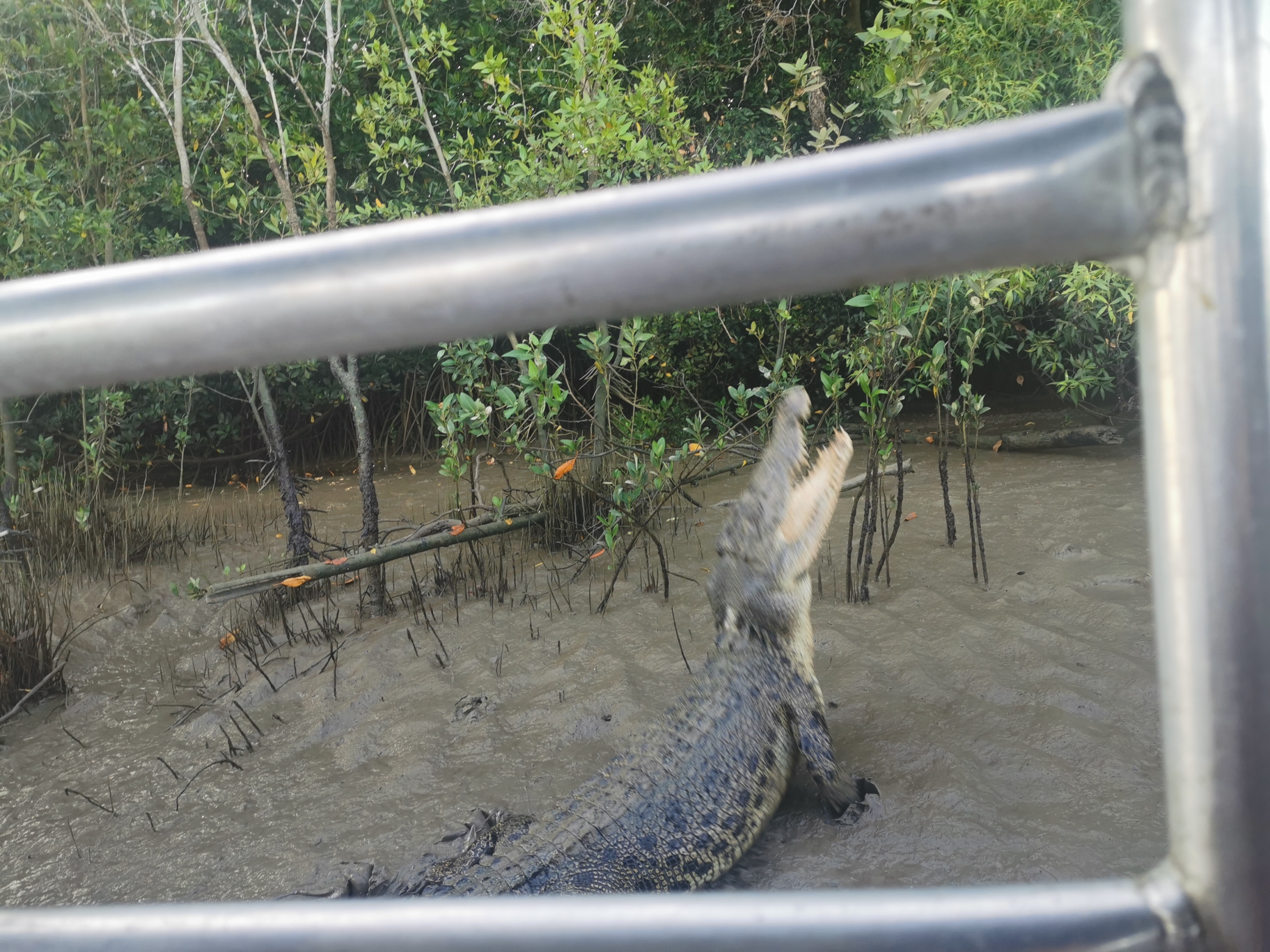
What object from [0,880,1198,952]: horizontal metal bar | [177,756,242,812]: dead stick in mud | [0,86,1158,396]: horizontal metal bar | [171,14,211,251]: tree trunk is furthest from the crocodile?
[171,14,211,251]: tree trunk

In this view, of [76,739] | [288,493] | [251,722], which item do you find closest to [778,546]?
[251,722]

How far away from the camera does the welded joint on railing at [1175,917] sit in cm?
35

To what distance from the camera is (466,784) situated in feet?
9.90

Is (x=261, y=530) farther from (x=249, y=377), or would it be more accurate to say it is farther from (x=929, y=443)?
(x=929, y=443)

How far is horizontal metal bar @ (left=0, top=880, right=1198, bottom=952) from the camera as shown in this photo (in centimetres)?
35

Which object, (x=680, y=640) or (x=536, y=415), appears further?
(x=536, y=415)

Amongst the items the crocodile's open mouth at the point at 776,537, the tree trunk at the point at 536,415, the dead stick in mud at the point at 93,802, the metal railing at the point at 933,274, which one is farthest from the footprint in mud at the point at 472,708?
the metal railing at the point at 933,274

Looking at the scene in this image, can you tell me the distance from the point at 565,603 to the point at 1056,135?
4.34 meters

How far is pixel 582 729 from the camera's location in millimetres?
3279

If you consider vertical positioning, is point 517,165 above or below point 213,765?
above

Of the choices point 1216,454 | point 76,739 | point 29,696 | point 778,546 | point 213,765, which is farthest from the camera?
point 29,696

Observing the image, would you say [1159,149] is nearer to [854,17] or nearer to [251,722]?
[251,722]

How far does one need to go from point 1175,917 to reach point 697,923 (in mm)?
195

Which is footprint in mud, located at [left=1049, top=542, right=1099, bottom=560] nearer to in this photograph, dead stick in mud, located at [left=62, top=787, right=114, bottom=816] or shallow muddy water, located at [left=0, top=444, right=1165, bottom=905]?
shallow muddy water, located at [left=0, top=444, right=1165, bottom=905]
